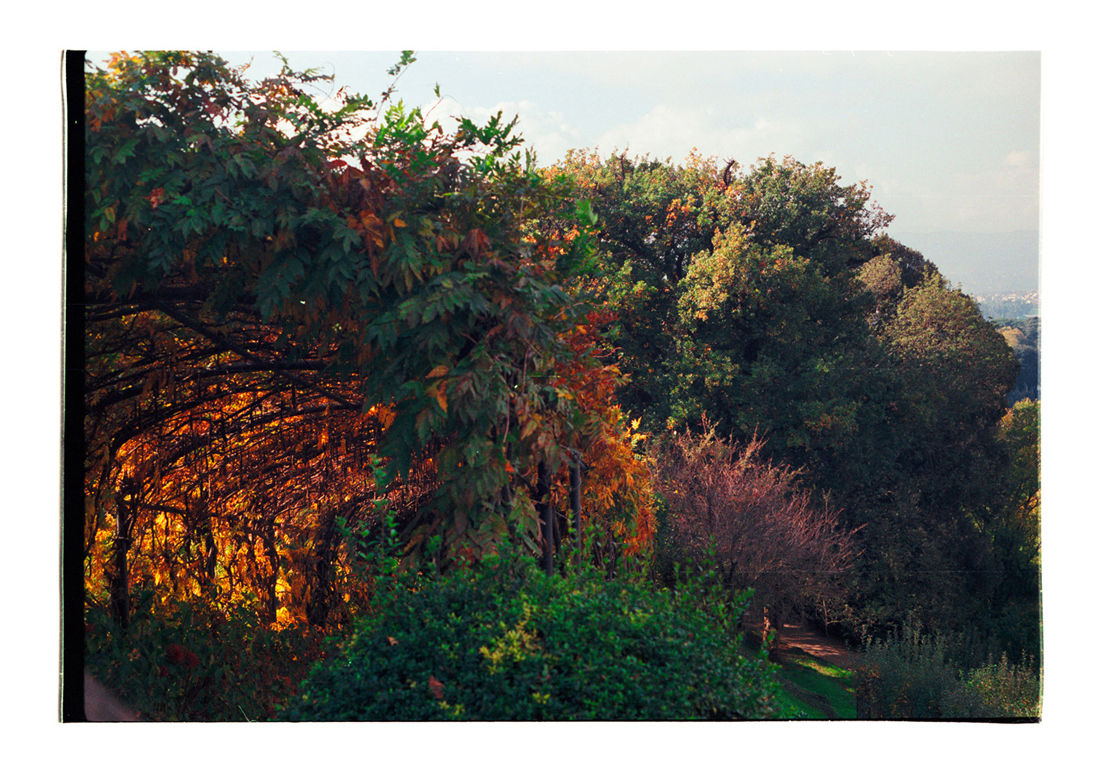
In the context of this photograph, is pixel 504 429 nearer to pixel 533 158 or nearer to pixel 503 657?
pixel 503 657

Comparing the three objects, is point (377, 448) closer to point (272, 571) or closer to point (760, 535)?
point (272, 571)

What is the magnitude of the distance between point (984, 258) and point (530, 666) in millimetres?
4500

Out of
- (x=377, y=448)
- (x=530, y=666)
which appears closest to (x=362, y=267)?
(x=377, y=448)

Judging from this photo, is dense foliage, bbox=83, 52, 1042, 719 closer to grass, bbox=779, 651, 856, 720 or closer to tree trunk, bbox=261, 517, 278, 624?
tree trunk, bbox=261, 517, 278, 624

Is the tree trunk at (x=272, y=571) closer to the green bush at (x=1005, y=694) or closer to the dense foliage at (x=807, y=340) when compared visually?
the dense foliage at (x=807, y=340)

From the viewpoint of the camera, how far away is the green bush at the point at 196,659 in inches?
172

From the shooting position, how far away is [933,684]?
569 cm

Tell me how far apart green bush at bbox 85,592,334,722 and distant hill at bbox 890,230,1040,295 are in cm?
522

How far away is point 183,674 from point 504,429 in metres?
2.67

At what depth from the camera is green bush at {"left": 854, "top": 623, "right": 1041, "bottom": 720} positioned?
4414mm

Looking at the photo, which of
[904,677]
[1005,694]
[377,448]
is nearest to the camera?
[377,448]

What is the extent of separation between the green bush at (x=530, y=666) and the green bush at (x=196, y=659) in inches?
51.8

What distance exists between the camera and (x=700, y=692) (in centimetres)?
342

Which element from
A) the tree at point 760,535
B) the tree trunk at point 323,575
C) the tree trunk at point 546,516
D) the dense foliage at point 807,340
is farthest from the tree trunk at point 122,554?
the tree at point 760,535
